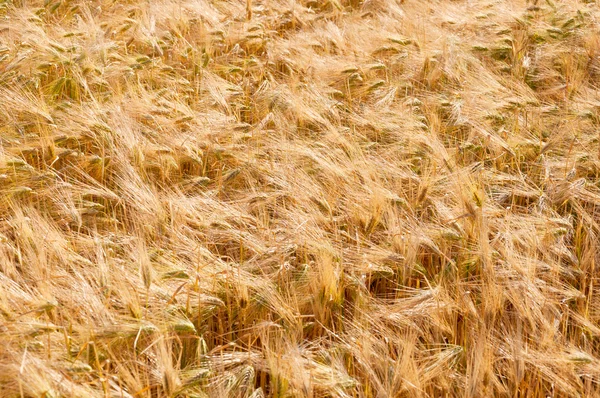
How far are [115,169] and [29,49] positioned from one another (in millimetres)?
812

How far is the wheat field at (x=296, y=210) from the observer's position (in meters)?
1.78

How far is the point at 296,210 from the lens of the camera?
7.48 feet

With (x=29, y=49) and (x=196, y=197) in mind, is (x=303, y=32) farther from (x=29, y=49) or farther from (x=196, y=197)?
(x=196, y=197)

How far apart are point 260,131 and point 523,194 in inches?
36.5

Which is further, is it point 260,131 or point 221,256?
point 260,131

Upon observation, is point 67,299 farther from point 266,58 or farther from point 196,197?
point 266,58

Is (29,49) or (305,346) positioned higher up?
(29,49)

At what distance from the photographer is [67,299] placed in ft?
5.92

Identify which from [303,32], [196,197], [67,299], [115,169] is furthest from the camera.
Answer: [303,32]

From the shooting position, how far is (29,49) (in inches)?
119

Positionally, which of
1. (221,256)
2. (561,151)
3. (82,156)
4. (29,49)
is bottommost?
(561,151)

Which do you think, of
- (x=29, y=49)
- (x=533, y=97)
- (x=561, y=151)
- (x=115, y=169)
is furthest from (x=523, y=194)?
(x=29, y=49)

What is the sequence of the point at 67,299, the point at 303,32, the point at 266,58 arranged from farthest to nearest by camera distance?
1. the point at 303,32
2. the point at 266,58
3. the point at 67,299

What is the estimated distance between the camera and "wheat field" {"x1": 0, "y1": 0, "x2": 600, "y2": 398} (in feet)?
5.84
